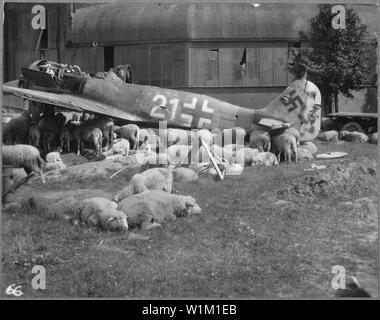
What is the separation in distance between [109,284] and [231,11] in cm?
483

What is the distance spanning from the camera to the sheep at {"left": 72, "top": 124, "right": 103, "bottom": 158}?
874cm

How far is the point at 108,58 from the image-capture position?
9.07 m

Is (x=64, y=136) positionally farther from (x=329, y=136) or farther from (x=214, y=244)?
(x=329, y=136)

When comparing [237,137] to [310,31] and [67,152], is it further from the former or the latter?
[67,152]

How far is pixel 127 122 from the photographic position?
900 centimetres

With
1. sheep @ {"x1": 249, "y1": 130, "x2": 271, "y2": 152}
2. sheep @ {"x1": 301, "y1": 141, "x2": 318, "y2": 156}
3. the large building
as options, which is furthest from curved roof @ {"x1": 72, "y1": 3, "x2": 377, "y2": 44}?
sheep @ {"x1": 301, "y1": 141, "x2": 318, "y2": 156}

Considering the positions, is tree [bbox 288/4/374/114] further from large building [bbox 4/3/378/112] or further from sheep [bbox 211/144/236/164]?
sheep [bbox 211/144/236/164]

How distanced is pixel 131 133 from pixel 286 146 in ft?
7.88

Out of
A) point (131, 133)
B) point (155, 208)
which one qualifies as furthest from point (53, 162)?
point (155, 208)

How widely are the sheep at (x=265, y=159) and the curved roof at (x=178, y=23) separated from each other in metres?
1.95

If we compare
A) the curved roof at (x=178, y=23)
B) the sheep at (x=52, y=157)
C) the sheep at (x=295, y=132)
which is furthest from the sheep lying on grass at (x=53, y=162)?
the sheep at (x=295, y=132)

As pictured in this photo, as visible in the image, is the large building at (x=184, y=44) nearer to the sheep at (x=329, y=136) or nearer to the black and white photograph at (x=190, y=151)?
the black and white photograph at (x=190, y=151)

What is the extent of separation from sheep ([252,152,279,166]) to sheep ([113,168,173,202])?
1.32 meters
